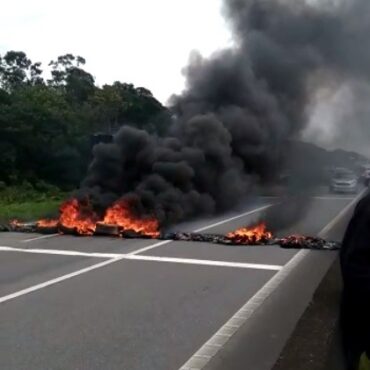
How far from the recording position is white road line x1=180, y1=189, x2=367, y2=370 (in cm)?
483

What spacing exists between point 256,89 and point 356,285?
66.6 feet

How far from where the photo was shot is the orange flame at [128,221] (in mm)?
13391

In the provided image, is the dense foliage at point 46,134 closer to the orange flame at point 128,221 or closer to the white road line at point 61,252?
the orange flame at point 128,221

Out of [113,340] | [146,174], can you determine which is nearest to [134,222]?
[146,174]

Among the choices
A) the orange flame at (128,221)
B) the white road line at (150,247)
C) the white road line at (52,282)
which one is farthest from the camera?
the orange flame at (128,221)

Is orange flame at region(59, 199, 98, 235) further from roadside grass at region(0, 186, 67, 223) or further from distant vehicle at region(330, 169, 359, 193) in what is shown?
distant vehicle at region(330, 169, 359, 193)

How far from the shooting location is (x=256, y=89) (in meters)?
21.7

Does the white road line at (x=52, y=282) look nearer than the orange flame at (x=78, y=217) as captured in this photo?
Yes

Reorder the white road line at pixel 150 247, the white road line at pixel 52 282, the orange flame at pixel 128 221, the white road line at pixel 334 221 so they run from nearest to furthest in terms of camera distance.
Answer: the white road line at pixel 52 282, the white road line at pixel 150 247, the orange flame at pixel 128 221, the white road line at pixel 334 221

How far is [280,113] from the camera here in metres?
22.3

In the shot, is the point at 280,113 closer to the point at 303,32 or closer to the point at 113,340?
the point at 303,32

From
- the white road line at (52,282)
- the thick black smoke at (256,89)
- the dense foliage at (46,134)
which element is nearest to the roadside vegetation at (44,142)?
the dense foliage at (46,134)

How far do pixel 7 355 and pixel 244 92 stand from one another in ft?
58.0

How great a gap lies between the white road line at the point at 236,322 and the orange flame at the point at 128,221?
4.37 metres
